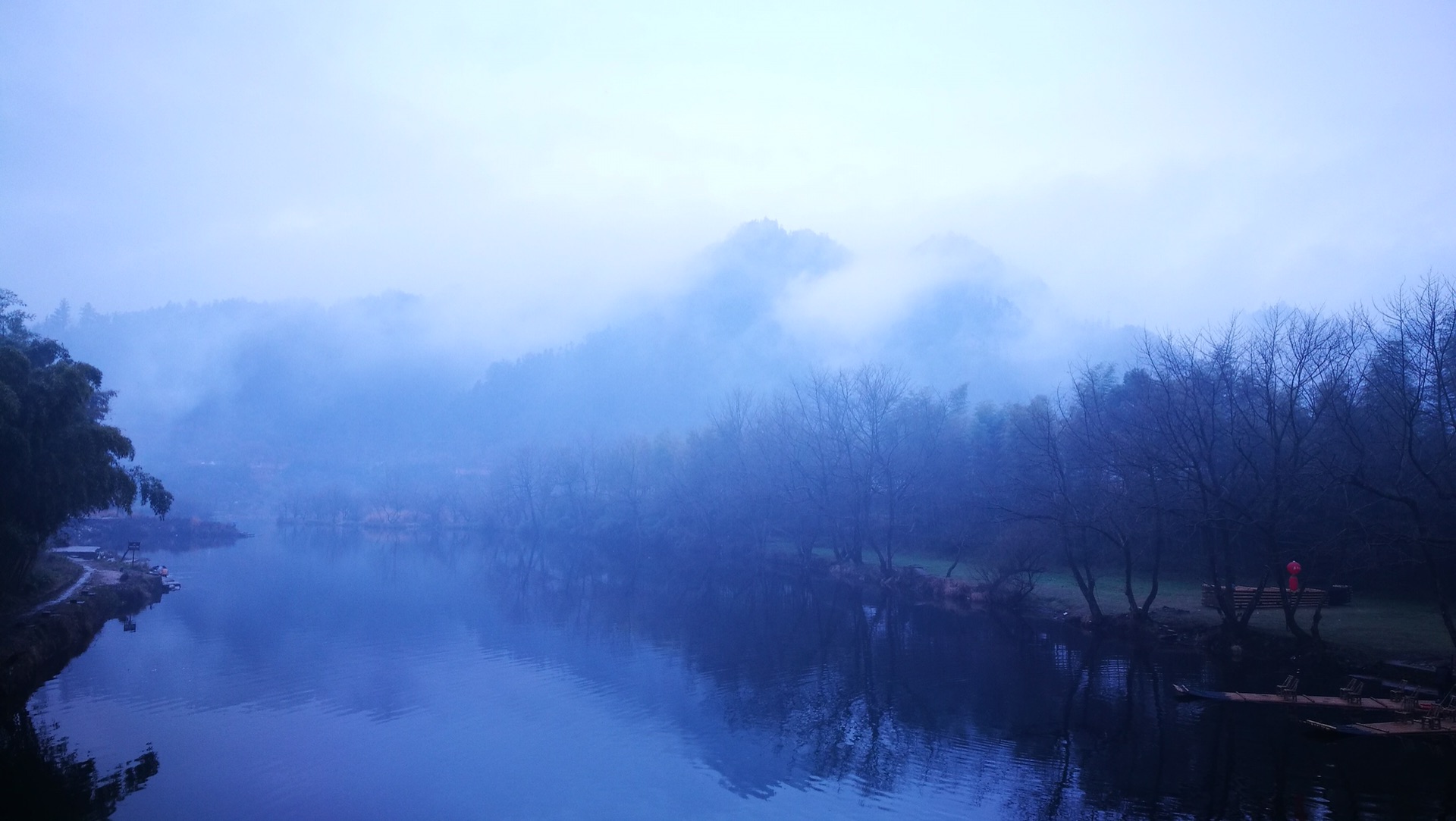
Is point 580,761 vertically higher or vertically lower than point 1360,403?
lower

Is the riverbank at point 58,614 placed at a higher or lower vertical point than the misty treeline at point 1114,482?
lower

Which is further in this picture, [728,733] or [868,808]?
[728,733]

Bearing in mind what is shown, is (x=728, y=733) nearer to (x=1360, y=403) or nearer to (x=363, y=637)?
(x=363, y=637)

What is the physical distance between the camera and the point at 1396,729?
61.7ft

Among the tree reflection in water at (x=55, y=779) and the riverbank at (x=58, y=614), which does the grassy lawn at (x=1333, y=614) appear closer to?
the tree reflection in water at (x=55, y=779)

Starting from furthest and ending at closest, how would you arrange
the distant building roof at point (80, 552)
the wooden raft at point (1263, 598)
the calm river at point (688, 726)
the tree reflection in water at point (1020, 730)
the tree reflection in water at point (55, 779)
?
the distant building roof at point (80, 552) → the wooden raft at point (1263, 598) → the calm river at point (688, 726) → the tree reflection in water at point (1020, 730) → the tree reflection in water at point (55, 779)

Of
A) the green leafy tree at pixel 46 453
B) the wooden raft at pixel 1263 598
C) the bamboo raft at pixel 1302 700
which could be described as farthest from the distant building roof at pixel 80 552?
the wooden raft at pixel 1263 598

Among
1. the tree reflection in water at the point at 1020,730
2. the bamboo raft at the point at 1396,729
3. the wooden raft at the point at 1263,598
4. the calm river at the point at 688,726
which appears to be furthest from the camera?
the wooden raft at the point at 1263,598

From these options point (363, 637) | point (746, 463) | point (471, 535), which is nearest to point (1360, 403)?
point (363, 637)

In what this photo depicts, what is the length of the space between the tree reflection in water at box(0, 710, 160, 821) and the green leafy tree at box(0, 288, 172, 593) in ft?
26.1

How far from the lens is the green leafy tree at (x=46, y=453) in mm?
25125

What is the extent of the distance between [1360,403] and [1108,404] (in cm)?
2491

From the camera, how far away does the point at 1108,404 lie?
58.1m

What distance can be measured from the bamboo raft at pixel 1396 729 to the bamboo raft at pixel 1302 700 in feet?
2.76
